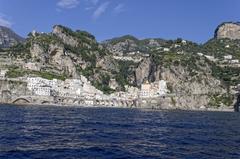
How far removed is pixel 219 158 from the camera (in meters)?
32.8

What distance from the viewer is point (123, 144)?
130 feet

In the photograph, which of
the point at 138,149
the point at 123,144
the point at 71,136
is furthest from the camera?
the point at 71,136

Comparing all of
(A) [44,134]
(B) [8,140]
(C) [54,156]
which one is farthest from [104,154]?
(A) [44,134]

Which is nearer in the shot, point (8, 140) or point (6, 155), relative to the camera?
point (6, 155)

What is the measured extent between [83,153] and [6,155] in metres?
5.75

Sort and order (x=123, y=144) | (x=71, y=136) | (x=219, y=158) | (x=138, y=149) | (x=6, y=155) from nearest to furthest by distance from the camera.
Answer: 1. (x=6, y=155)
2. (x=219, y=158)
3. (x=138, y=149)
4. (x=123, y=144)
5. (x=71, y=136)

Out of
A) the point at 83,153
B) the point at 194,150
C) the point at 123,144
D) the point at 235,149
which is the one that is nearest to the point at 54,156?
the point at 83,153

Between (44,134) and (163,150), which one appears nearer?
(163,150)

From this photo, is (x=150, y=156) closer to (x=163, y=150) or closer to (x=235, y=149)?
(x=163, y=150)

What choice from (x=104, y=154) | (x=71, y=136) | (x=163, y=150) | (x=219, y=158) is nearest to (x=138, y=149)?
(x=163, y=150)

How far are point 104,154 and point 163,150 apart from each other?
6.03 m

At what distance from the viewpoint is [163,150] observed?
3672 centimetres

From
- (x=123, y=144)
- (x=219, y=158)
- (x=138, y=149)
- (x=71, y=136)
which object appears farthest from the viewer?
(x=71, y=136)

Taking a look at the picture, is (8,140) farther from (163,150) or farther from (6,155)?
(163,150)
